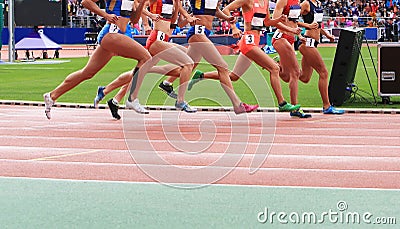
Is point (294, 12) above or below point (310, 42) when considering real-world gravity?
above

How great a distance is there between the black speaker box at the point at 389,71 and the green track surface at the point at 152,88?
1.05ft

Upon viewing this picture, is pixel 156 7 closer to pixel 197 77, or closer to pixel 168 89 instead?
pixel 197 77

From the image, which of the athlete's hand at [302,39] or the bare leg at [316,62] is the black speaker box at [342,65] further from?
the athlete's hand at [302,39]

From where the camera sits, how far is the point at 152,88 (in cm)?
1650

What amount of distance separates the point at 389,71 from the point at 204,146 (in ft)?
22.8

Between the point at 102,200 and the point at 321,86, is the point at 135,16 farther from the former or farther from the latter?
the point at 102,200

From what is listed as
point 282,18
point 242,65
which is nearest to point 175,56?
point 242,65

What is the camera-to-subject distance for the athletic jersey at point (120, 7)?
13.9 m

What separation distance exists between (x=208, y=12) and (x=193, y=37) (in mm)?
456

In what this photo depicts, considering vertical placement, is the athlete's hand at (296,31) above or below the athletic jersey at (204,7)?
below

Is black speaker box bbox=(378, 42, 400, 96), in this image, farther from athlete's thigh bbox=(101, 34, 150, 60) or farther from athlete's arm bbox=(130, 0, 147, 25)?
athlete's thigh bbox=(101, 34, 150, 60)

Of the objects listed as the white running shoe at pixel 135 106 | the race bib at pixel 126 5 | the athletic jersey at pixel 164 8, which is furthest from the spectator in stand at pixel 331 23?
the race bib at pixel 126 5

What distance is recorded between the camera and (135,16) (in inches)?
555

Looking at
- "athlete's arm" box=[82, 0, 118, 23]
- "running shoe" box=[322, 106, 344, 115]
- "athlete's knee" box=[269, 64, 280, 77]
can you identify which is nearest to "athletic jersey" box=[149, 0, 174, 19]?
"athlete's arm" box=[82, 0, 118, 23]
